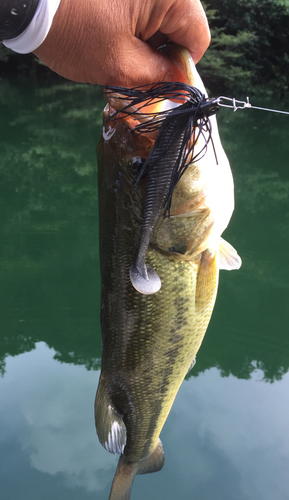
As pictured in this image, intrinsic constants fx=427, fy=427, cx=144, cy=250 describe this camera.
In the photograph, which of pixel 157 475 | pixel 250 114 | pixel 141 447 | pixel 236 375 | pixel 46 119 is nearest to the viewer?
pixel 141 447

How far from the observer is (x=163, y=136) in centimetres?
113

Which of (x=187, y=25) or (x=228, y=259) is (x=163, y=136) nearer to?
(x=187, y=25)

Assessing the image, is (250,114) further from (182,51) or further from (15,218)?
(182,51)

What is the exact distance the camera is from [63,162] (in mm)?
8508

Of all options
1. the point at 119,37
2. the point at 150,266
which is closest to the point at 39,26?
the point at 119,37

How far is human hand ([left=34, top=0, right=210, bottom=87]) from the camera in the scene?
1062mm

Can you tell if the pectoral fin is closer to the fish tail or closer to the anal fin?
the anal fin

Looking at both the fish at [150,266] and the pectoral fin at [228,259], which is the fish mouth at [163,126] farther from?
the pectoral fin at [228,259]

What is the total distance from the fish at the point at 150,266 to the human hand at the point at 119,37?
58 millimetres

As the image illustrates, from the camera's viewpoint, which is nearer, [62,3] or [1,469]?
[62,3]

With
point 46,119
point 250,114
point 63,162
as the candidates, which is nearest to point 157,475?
point 63,162

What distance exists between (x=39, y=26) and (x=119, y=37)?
0.65 ft

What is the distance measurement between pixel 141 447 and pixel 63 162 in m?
7.41

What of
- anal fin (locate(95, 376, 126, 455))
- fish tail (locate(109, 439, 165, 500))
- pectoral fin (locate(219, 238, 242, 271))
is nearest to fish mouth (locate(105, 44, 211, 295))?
pectoral fin (locate(219, 238, 242, 271))
